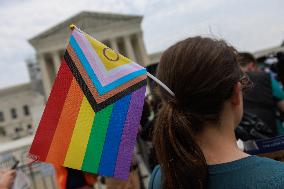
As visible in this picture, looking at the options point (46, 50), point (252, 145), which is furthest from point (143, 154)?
point (46, 50)

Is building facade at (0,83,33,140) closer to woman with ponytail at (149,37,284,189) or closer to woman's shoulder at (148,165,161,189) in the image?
woman's shoulder at (148,165,161,189)

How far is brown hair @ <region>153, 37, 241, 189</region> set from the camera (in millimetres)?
1368

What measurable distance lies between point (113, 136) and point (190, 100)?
262 mm

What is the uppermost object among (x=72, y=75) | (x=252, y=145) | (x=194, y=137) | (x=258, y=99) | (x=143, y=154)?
(x=72, y=75)

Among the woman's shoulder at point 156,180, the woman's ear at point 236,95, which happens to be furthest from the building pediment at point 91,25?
the woman's ear at point 236,95

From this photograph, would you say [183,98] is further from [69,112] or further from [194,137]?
[69,112]

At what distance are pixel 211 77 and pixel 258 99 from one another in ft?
7.64

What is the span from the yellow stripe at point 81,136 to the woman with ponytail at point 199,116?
0.72 feet

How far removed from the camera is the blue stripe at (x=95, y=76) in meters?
1.45

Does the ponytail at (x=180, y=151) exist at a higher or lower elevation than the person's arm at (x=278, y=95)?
higher

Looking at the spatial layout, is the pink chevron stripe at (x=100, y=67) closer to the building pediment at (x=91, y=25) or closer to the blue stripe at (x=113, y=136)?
the blue stripe at (x=113, y=136)

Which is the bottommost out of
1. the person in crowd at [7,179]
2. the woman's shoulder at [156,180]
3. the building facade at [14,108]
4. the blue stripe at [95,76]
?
the building facade at [14,108]

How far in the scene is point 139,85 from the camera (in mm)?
1448

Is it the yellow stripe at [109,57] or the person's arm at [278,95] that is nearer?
the yellow stripe at [109,57]
